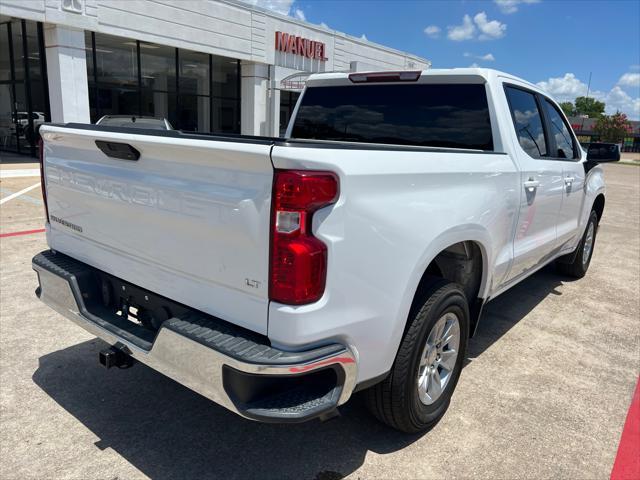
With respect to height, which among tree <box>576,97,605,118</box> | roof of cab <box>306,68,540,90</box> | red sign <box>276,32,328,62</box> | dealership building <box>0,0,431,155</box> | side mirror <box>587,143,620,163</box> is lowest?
side mirror <box>587,143,620,163</box>

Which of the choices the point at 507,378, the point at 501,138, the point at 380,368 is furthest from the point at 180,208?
the point at 507,378

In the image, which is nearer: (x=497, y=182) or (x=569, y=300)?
(x=497, y=182)

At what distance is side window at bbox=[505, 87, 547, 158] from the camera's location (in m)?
3.78

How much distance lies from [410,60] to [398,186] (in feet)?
97.8

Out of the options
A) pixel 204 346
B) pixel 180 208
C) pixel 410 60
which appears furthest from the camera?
pixel 410 60

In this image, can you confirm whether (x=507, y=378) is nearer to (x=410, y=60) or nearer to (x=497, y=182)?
(x=497, y=182)

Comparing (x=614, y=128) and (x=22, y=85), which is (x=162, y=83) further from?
(x=614, y=128)

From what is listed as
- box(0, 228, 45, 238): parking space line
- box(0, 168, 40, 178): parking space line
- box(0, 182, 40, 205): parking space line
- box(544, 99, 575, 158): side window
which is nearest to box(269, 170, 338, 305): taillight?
box(544, 99, 575, 158): side window

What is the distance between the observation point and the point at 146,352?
95.1 inches

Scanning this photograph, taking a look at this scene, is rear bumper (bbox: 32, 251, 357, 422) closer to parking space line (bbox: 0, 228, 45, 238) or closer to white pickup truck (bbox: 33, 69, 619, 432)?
white pickup truck (bbox: 33, 69, 619, 432)

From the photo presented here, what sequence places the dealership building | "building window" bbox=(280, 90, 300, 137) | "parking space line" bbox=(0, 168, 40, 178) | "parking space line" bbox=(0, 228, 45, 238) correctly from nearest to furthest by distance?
"parking space line" bbox=(0, 228, 45, 238) < "parking space line" bbox=(0, 168, 40, 178) < the dealership building < "building window" bbox=(280, 90, 300, 137)

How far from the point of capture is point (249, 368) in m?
1.98

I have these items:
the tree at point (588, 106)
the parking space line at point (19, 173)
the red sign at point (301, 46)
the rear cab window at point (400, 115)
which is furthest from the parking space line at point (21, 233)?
the tree at point (588, 106)

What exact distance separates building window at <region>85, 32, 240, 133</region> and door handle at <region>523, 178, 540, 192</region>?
1568 centimetres
